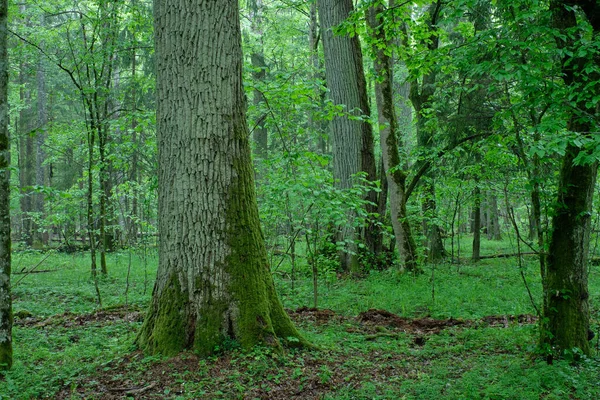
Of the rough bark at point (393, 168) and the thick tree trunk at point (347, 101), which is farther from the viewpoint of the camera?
the thick tree trunk at point (347, 101)

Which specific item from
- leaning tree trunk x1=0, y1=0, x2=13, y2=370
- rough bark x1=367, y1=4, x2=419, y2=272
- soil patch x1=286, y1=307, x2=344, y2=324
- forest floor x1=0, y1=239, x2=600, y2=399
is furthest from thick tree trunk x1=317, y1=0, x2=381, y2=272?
leaning tree trunk x1=0, y1=0, x2=13, y2=370

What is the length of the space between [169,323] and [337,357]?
1758mm

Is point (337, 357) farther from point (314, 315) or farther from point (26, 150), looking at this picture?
point (26, 150)

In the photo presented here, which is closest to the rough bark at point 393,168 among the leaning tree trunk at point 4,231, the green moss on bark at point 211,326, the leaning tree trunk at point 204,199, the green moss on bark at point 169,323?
the leaning tree trunk at point 204,199

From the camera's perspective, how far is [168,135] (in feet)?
15.2

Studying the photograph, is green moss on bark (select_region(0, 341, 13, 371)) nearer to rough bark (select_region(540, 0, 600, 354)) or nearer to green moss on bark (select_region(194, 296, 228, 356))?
green moss on bark (select_region(194, 296, 228, 356))

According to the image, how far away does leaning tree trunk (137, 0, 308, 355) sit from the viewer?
4.44 m

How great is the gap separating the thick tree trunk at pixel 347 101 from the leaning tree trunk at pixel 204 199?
6.80m

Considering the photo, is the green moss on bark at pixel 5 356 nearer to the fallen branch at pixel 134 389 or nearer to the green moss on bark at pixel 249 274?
the fallen branch at pixel 134 389

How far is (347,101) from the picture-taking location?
37.4 ft

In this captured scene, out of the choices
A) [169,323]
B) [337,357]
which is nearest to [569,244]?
[337,357]

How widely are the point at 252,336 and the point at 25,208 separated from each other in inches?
1069

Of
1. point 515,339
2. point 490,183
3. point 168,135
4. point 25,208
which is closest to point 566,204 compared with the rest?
point 515,339

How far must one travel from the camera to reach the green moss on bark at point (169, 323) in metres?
4.42
